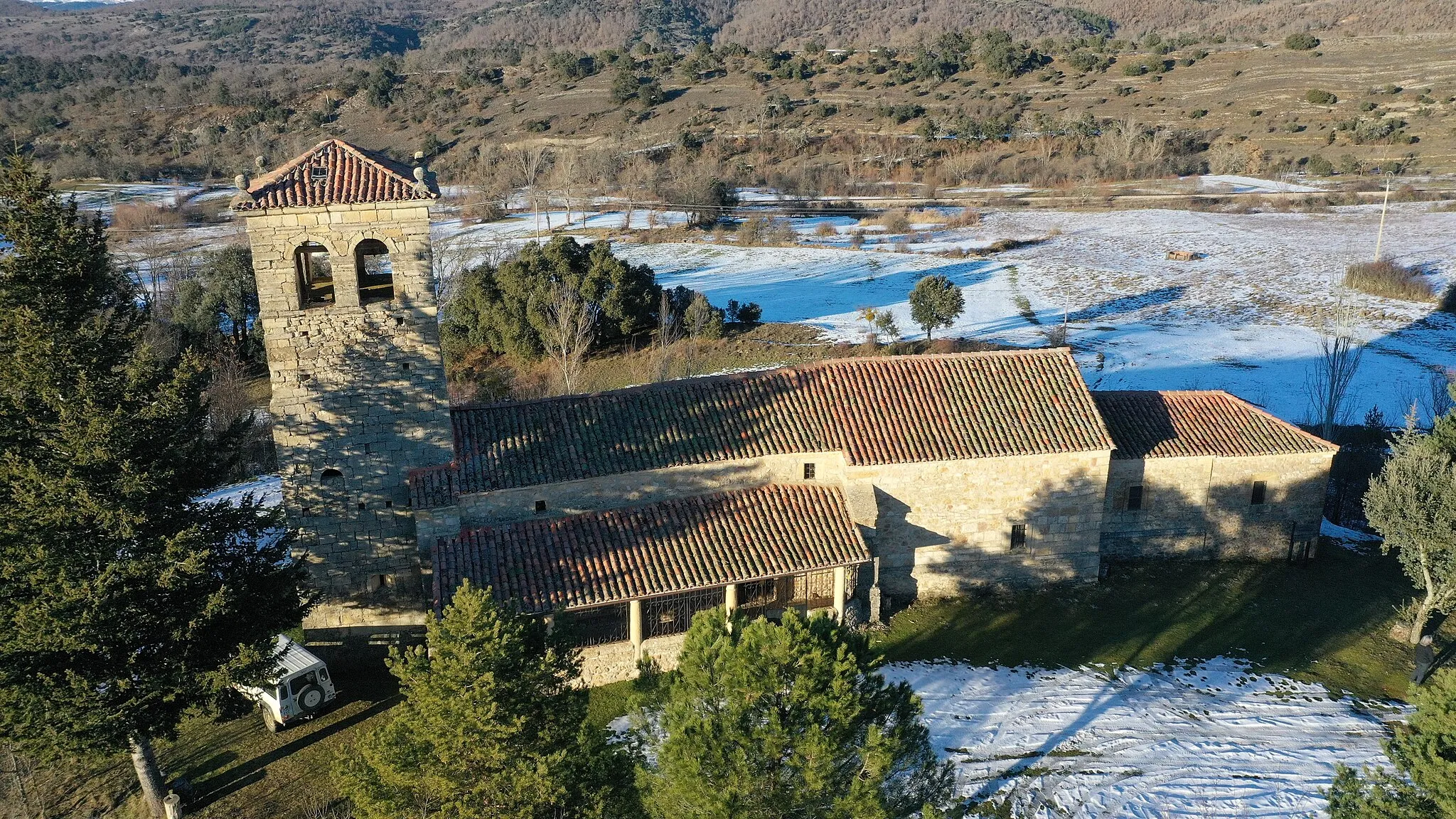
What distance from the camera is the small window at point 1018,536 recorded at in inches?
786

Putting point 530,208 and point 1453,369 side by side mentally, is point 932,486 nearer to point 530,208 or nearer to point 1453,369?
point 1453,369

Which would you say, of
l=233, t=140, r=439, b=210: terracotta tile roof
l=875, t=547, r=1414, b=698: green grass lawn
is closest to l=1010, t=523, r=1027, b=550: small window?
l=875, t=547, r=1414, b=698: green grass lawn

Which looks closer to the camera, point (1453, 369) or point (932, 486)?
point (932, 486)

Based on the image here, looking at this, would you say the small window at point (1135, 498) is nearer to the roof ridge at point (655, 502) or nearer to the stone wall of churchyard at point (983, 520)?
the stone wall of churchyard at point (983, 520)

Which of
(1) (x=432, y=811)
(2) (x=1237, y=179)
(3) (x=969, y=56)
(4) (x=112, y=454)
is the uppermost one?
(3) (x=969, y=56)

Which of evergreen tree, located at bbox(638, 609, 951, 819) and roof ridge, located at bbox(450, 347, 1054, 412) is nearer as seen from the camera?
evergreen tree, located at bbox(638, 609, 951, 819)

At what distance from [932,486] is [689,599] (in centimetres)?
564

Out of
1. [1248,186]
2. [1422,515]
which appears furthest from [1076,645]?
[1248,186]

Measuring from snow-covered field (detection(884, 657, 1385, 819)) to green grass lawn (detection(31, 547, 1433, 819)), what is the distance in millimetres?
670

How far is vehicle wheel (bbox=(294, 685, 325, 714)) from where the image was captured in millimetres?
16078

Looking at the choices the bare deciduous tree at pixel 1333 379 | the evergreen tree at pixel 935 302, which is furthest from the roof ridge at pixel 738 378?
the evergreen tree at pixel 935 302

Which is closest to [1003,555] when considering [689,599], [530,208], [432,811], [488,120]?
[689,599]

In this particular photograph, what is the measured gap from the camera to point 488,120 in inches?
3433

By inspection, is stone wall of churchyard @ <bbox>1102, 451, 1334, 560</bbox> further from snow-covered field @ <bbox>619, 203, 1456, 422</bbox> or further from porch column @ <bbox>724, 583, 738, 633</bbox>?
snow-covered field @ <bbox>619, 203, 1456, 422</bbox>
